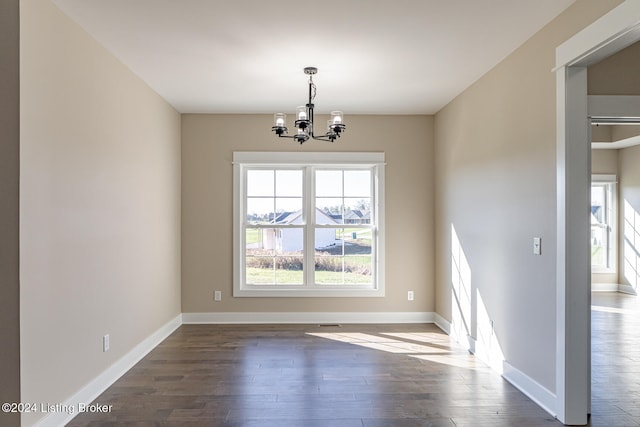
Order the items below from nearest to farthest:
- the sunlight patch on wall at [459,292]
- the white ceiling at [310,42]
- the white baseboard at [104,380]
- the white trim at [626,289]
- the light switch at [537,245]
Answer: the white baseboard at [104,380] < the white ceiling at [310,42] < the light switch at [537,245] < the sunlight patch on wall at [459,292] < the white trim at [626,289]

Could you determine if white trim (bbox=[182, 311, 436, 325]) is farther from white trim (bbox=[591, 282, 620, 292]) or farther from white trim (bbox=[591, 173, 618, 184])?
white trim (bbox=[591, 173, 618, 184])

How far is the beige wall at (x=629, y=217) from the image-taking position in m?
7.42

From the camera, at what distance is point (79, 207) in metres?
2.98

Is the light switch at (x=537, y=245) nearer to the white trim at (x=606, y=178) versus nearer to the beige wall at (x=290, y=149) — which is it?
the beige wall at (x=290, y=149)

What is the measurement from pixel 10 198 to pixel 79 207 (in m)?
0.66

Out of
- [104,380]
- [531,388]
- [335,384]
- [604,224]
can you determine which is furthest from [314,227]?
[604,224]

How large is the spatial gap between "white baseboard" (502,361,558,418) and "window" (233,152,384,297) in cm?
222

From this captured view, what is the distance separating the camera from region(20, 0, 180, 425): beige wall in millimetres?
2438

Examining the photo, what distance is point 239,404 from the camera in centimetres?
304

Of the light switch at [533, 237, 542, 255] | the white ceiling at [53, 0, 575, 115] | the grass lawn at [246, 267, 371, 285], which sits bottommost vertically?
the grass lawn at [246, 267, 371, 285]

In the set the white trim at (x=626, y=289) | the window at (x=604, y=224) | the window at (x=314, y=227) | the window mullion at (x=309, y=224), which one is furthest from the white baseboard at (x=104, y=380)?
the white trim at (x=626, y=289)

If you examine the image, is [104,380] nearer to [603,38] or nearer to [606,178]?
[603,38]

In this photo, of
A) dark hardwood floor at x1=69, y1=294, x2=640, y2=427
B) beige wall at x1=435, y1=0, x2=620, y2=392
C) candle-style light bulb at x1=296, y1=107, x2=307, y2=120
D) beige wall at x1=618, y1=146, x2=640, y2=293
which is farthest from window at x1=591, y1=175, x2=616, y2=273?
candle-style light bulb at x1=296, y1=107, x2=307, y2=120

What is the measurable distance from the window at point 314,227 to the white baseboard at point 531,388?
222 cm
